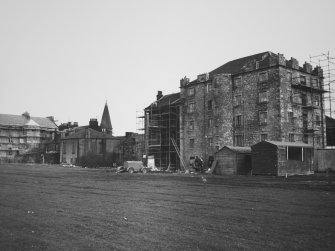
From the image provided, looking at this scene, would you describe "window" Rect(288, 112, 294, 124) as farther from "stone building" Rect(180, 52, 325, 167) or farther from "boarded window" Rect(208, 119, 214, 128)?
"boarded window" Rect(208, 119, 214, 128)

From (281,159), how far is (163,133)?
76.7 feet

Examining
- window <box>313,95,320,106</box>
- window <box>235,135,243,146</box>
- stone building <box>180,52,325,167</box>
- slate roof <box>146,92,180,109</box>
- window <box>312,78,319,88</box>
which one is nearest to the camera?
stone building <box>180,52,325,167</box>

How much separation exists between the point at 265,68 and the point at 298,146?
10.9 metres

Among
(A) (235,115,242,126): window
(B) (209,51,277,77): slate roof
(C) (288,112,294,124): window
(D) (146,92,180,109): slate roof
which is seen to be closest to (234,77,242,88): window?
(B) (209,51,277,77): slate roof

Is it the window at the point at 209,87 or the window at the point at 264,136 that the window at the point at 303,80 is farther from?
the window at the point at 209,87

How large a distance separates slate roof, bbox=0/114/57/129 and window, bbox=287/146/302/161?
275 feet

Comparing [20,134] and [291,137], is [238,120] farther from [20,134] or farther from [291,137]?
[20,134]

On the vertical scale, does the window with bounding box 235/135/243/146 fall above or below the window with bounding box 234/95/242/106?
below

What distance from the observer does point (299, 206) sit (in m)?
11.8

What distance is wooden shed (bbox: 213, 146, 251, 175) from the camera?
1452 inches

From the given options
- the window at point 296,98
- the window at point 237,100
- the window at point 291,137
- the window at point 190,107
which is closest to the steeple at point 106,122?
the window at point 190,107

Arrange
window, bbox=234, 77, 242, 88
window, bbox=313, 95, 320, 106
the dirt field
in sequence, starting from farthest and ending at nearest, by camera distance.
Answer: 1. window, bbox=313, 95, 320, 106
2. window, bbox=234, 77, 242, 88
3. the dirt field

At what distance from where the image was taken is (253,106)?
41969 mm

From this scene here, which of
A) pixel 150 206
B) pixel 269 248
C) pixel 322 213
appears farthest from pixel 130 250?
pixel 322 213
